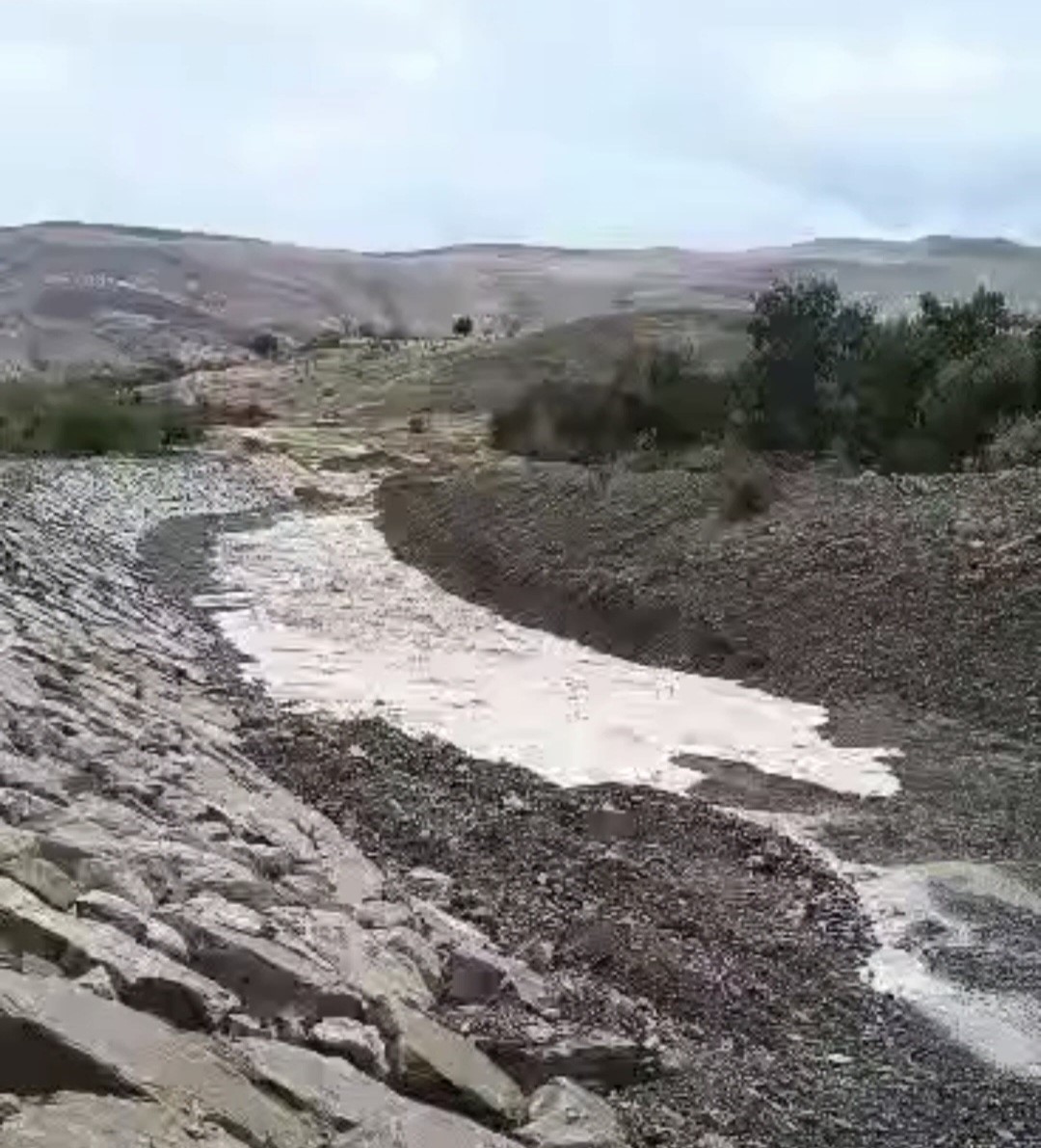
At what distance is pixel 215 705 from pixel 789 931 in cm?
717

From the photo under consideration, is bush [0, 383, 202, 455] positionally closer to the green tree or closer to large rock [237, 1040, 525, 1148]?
the green tree

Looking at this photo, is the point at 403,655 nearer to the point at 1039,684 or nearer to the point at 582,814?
the point at 1039,684

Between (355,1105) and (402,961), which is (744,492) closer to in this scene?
(402,961)

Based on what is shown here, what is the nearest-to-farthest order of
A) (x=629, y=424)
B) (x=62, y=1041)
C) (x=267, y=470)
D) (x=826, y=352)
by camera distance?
(x=62, y=1041) → (x=826, y=352) → (x=629, y=424) → (x=267, y=470)

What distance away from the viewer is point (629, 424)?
147 ft

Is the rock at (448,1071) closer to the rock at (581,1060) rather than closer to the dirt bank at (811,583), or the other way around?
the rock at (581,1060)

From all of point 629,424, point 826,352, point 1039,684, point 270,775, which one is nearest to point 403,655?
point 1039,684

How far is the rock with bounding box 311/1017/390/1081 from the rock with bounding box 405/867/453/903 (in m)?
3.05

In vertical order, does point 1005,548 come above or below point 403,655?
above

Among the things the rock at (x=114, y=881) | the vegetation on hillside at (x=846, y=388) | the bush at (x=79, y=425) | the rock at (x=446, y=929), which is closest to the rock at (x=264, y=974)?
the rock at (x=114, y=881)

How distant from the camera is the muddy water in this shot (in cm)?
1001

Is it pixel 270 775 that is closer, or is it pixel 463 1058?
pixel 463 1058

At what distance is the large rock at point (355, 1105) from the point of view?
589 centimetres

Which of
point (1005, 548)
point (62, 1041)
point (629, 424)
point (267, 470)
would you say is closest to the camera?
point (62, 1041)
